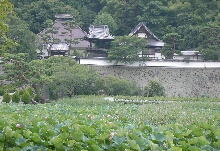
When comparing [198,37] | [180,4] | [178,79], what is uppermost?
[180,4]

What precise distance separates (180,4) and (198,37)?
17.1 ft

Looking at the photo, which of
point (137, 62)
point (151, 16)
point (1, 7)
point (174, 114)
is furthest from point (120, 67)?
point (1, 7)

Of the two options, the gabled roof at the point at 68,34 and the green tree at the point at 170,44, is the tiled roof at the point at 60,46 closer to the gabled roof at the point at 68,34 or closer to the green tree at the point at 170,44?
the gabled roof at the point at 68,34

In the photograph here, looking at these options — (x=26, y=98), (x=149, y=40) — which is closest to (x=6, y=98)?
(x=26, y=98)

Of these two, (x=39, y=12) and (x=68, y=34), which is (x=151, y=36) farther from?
(x=39, y=12)

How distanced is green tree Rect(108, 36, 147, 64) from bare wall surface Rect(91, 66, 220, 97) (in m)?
0.56

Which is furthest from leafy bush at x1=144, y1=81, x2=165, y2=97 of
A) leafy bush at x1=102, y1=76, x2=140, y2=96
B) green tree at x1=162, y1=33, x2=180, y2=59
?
green tree at x1=162, y1=33, x2=180, y2=59

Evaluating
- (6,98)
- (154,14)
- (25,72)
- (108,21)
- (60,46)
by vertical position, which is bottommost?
(6,98)

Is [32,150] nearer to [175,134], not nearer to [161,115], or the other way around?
[175,134]

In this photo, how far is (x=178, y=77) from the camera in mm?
21594

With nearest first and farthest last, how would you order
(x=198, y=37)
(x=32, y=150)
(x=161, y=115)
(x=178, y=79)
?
(x=32, y=150), (x=161, y=115), (x=178, y=79), (x=198, y=37)

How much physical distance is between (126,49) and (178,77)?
3.26 metres

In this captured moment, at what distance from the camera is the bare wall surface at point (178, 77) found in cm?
2144

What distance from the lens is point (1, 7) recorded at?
23.2 ft
